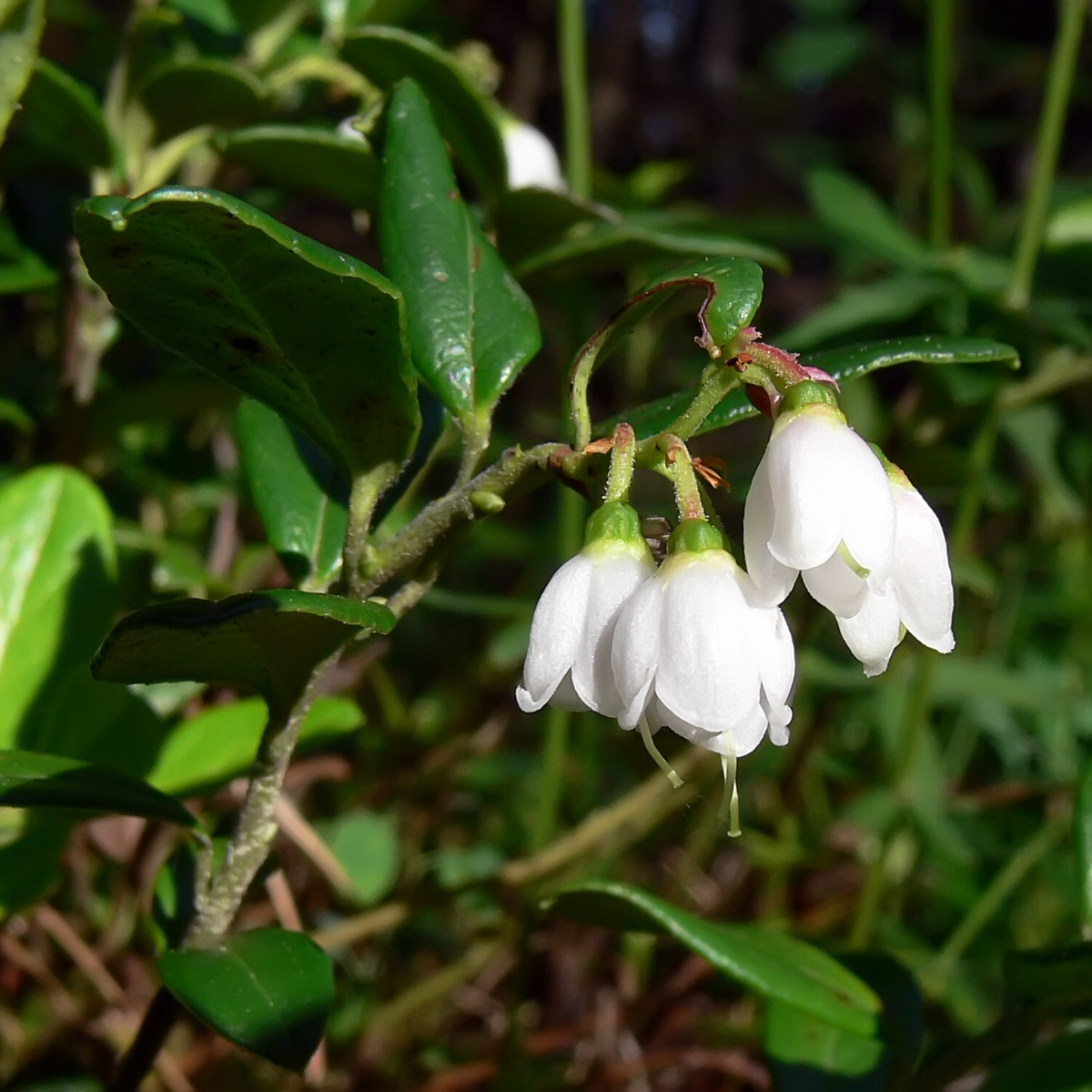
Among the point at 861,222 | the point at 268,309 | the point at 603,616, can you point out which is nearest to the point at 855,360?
the point at 603,616

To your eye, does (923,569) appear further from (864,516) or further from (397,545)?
(397,545)

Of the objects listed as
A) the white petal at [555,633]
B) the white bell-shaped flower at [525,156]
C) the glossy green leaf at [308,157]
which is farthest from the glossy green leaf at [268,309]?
the white bell-shaped flower at [525,156]

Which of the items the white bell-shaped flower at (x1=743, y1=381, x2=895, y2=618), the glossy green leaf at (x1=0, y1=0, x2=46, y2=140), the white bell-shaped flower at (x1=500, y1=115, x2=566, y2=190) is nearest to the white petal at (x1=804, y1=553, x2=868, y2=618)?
the white bell-shaped flower at (x1=743, y1=381, x2=895, y2=618)

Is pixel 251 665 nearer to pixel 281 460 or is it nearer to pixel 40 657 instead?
pixel 281 460

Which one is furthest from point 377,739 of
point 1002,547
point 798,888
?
point 1002,547

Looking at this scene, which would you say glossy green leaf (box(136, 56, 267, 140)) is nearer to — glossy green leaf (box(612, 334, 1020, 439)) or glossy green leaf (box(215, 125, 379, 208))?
glossy green leaf (box(215, 125, 379, 208))

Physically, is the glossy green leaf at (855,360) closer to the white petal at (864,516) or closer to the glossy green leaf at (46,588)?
the white petal at (864,516)
